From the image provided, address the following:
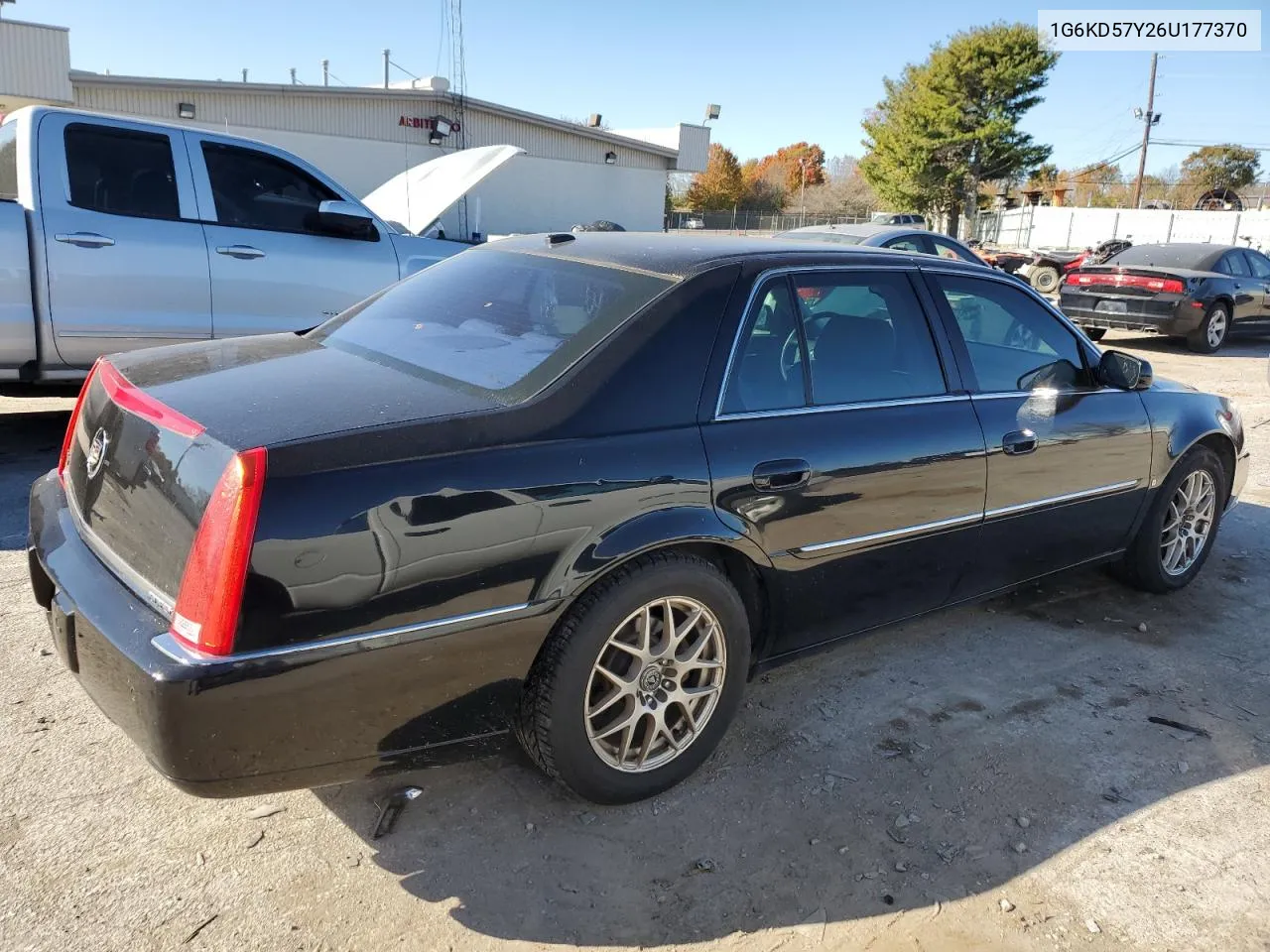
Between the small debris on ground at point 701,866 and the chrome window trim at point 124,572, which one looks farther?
the small debris on ground at point 701,866

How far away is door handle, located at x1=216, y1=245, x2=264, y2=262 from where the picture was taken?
228 inches

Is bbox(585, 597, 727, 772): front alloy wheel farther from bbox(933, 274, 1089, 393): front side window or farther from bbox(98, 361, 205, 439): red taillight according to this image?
bbox(933, 274, 1089, 393): front side window

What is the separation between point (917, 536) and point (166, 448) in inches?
91.4

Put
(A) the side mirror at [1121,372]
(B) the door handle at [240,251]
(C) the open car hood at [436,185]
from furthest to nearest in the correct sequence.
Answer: (C) the open car hood at [436,185]
(B) the door handle at [240,251]
(A) the side mirror at [1121,372]

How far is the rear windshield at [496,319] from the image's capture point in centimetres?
266

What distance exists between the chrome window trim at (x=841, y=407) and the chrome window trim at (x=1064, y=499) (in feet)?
1.44

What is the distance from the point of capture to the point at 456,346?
2902 millimetres

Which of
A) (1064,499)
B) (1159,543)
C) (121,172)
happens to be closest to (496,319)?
(1064,499)

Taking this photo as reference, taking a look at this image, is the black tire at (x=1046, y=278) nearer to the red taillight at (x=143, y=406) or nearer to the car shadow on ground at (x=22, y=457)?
the car shadow on ground at (x=22, y=457)

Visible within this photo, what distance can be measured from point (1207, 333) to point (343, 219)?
39.8 feet

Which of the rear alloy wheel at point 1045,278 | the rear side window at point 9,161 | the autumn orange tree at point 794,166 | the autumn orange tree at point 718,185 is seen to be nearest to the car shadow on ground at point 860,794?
the rear side window at point 9,161

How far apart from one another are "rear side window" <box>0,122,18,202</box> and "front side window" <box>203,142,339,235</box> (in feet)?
3.26

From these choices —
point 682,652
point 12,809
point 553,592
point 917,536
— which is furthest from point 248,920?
point 917,536

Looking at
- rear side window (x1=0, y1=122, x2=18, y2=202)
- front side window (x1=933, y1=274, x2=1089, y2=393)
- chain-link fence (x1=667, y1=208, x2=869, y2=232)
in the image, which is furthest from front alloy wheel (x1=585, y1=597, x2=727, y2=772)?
chain-link fence (x1=667, y1=208, x2=869, y2=232)
